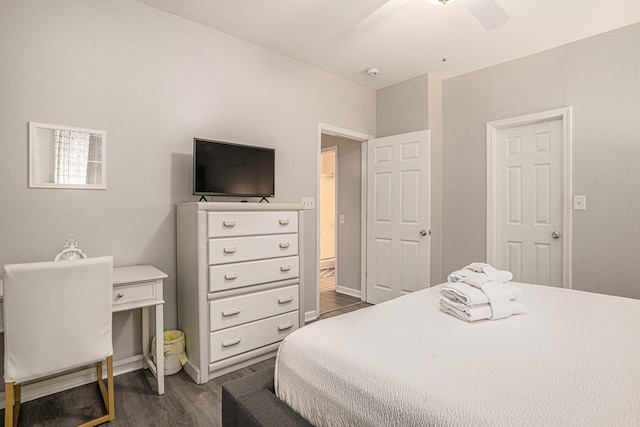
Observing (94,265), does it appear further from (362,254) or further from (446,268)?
(446,268)

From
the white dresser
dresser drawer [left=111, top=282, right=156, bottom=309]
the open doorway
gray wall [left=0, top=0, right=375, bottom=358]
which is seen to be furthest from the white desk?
the open doorway

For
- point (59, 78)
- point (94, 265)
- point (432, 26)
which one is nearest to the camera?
point (94, 265)

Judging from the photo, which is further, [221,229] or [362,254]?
[362,254]

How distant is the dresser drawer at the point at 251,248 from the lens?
2.27m

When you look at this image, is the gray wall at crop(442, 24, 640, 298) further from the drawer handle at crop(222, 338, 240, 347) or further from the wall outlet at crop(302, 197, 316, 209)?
the drawer handle at crop(222, 338, 240, 347)

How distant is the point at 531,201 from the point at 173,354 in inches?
138

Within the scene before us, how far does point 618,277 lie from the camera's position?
9.05 ft

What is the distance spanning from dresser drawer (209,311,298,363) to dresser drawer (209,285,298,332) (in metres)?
0.04

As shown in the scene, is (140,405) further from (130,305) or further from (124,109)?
(124,109)

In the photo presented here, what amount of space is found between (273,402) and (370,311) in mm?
622

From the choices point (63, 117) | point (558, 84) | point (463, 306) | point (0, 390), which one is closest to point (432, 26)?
point (558, 84)

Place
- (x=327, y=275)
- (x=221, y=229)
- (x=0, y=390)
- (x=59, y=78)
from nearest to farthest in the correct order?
(x=0, y=390), (x=59, y=78), (x=221, y=229), (x=327, y=275)

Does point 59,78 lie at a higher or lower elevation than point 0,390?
higher

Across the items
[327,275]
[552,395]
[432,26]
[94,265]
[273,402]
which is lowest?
[327,275]
